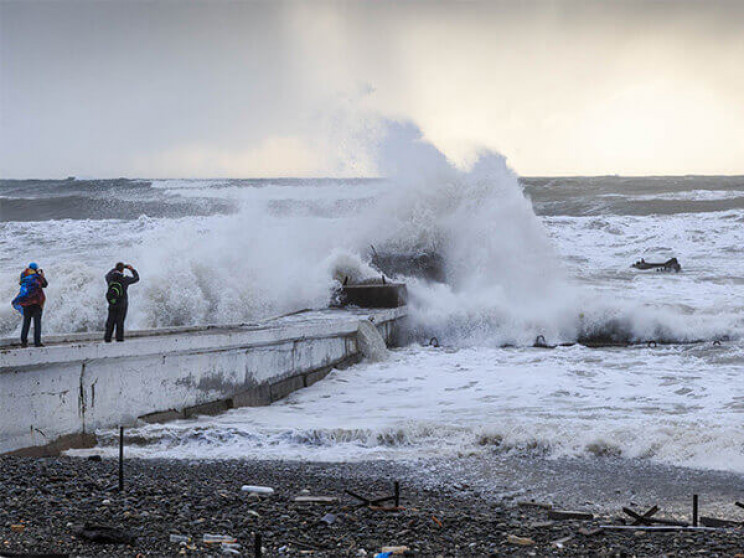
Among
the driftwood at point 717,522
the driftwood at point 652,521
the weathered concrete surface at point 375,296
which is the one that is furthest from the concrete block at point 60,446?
the weathered concrete surface at point 375,296

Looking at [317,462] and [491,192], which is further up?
[491,192]

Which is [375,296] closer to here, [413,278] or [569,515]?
[413,278]

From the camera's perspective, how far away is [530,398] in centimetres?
1004

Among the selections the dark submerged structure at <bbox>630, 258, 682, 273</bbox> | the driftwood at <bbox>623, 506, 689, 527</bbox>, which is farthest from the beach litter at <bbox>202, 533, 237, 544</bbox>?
the dark submerged structure at <bbox>630, 258, 682, 273</bbox>

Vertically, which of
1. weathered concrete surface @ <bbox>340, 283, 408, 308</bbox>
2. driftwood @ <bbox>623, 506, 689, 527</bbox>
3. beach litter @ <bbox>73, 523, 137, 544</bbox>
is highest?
weathered concrete surface @ <bbox>340, 283, 408, 308</bbox>

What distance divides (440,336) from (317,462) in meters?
9.46

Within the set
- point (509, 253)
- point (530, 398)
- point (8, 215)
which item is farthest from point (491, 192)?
point (8, 215)

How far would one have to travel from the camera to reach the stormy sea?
7859 millimetres

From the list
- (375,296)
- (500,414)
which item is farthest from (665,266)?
(500,414)

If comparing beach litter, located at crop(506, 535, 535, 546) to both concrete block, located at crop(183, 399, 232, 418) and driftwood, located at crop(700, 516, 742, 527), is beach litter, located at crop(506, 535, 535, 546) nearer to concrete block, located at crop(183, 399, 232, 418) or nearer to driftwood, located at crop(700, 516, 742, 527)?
driftwood, located at crop(700, 516, 742, 527)

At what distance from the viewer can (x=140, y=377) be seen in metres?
8.19

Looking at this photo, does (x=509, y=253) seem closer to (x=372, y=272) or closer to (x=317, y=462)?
(x=372, y=272)

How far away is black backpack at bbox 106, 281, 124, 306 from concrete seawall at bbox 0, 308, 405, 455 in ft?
1.67

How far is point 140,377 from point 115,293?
3.60 ft
